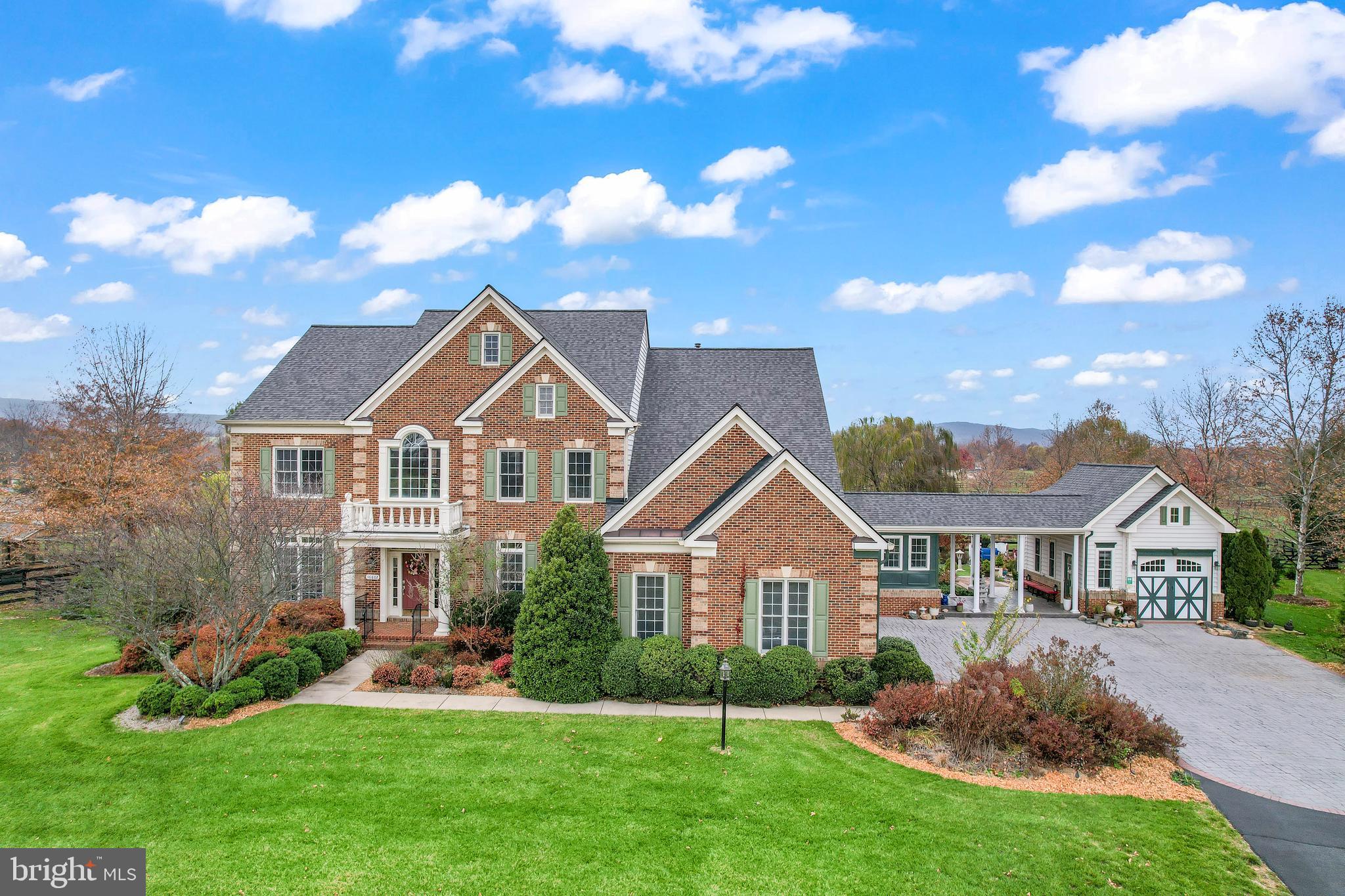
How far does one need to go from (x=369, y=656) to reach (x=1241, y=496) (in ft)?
151

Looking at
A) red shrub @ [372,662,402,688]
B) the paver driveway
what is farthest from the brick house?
the paver driveway

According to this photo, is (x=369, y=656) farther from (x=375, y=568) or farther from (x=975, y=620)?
(x=975, y=620)

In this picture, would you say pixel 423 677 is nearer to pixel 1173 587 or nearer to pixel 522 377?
pixel 522 377

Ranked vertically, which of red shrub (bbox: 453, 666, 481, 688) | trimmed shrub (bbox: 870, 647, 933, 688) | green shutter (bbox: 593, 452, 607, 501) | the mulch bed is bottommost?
the mulch bed

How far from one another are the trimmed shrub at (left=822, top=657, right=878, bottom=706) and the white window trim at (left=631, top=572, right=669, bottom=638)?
4.20 meters

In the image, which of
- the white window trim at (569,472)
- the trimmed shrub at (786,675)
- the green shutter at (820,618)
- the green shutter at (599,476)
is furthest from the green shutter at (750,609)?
the white window trim at (569,472)

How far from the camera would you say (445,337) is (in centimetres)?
2253

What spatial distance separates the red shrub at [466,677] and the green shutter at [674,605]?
4.92 m

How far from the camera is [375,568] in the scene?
23.4 meters

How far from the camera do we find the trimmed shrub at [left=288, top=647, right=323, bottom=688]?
56.7 feet

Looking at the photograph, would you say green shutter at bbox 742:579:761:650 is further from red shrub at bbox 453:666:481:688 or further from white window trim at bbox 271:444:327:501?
white window trim at bbox 271:444:327:501

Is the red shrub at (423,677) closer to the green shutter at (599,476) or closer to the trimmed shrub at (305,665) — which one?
the trimmed shrub at (305,665)

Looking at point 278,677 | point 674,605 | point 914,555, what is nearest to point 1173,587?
point 914,555

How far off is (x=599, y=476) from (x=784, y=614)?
7.16 meters
